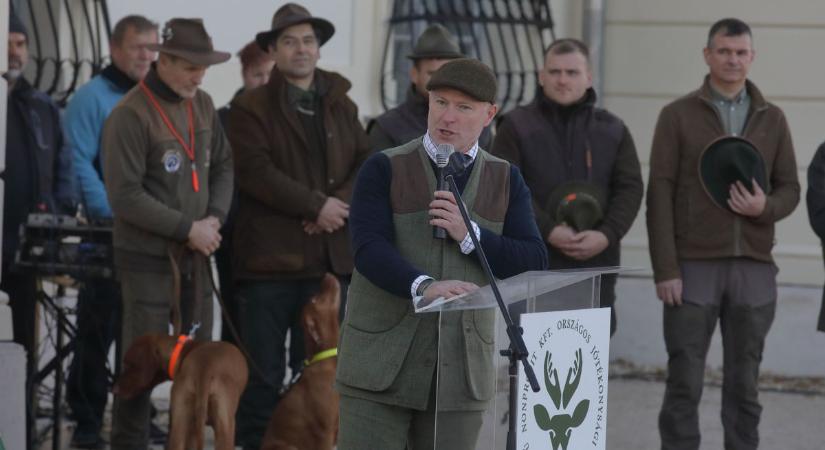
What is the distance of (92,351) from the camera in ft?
26.3

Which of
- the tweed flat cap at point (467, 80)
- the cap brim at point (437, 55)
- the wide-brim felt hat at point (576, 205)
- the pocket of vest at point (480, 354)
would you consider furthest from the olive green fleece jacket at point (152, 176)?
the pocket of vest at point (480, 354)

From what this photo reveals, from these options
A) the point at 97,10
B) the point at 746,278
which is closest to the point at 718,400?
the point at 746,278

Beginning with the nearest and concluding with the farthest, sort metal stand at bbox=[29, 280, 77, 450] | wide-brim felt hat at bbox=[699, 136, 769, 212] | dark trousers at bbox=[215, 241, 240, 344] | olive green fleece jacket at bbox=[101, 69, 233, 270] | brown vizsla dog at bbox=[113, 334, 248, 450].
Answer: brown vizsla dog at bbox=[113, 334, 248, 450] → olive green fleece jacket at bbox=[101, 69, 233, 270] → metal stand at bbox=[29, 280, 77, 450] → wide-brim felt hat at bbox=[699, 136, 769, 212] → dark trousers at bbox=[215, 241, 240, 344]

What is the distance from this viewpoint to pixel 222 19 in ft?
33.9

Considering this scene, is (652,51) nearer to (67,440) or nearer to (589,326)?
(67,440)

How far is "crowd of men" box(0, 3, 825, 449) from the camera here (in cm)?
707

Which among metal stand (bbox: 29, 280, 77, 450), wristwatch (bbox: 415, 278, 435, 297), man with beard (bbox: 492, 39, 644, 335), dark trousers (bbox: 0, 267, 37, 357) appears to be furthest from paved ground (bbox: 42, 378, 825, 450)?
wristwatch (bbox: 415, 278, 435, 297)

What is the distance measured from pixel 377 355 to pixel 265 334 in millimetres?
2806

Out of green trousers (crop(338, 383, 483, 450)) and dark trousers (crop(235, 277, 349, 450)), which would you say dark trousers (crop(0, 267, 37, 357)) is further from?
green trousers (crop(338, 383, 483, 450))

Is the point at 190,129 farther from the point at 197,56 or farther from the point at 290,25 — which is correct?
the point at 290,25

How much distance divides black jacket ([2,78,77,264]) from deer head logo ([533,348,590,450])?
3.77 meters

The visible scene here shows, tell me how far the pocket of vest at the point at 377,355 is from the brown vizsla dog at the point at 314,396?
1.71 meters

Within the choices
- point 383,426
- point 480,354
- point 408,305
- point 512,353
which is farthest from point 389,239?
point 512,353

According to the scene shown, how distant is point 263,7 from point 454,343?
20.9ft
